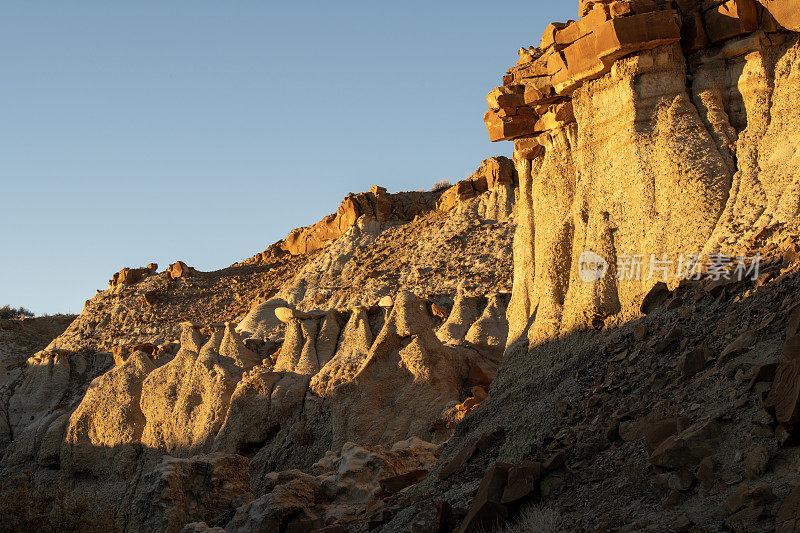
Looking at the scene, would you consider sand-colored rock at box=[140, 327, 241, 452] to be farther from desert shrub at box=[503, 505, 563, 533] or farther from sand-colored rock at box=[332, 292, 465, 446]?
desert shrub at box=[503, 505, 563, 533]

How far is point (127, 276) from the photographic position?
59.6 m

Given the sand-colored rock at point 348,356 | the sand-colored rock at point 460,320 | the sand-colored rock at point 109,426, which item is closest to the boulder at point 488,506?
the sand-colored rock at point 348,356

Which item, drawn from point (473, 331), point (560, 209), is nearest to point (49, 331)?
point (473, 331)

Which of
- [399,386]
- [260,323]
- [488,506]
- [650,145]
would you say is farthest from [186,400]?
[488,506]

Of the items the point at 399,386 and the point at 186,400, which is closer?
the point at 399,386

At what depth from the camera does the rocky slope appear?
27.8 feet

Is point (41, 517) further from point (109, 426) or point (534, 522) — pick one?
point (109, 426)

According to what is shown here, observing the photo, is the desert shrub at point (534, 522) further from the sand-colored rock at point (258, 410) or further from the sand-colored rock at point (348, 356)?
the sand-colored rock at point (258, 410)

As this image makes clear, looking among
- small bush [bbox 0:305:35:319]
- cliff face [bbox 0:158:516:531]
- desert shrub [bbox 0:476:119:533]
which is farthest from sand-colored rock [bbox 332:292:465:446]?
small bush [bbox 0:305:35:319]

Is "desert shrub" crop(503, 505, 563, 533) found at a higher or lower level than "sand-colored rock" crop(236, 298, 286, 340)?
lower

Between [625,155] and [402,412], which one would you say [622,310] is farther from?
[402,412]

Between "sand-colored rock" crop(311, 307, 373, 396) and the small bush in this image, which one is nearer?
"sand-colored rock" crop(311, 307, 373, 396)

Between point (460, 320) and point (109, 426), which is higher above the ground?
point (460, 320)

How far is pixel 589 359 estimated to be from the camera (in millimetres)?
12195
